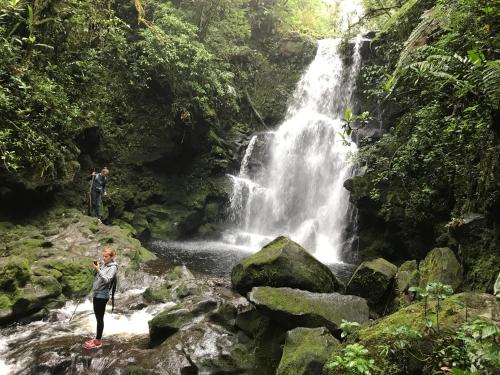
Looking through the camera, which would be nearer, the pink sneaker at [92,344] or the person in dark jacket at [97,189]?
the pink sneaker at [92,344]

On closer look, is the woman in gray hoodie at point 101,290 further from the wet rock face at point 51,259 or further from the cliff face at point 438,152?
the cliff face at point 438,152

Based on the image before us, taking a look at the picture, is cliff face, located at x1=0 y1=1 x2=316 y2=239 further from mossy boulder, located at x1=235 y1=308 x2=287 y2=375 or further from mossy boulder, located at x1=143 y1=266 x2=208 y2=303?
mossy boulder, located at x1=235 y1=308 x2=287 y2=375

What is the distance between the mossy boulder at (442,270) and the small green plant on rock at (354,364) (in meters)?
2.67

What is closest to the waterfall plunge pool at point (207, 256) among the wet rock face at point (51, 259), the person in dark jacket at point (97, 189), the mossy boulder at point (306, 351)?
the wet rock face at point (51, 259)

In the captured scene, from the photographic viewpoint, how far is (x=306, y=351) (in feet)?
15.7

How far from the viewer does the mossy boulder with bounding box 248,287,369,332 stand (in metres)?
5.78

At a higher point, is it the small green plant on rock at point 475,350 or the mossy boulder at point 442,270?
the mossy boulder at point 442,270

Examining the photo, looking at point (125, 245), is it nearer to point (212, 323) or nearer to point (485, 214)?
point (212, 323)

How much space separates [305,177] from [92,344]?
1457cm

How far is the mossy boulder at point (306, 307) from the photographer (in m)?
5.78

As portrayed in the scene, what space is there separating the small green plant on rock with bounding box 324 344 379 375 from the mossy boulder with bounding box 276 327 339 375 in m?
0.37

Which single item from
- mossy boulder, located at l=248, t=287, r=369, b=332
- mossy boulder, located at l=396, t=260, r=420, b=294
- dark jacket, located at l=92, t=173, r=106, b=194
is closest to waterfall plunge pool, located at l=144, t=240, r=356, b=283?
dark jacket, located at l=92, t=173, r=106, b=194

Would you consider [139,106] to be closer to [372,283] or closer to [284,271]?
[284,271]

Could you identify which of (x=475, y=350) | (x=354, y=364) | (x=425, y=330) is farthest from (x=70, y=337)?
(x=475, y=350)
